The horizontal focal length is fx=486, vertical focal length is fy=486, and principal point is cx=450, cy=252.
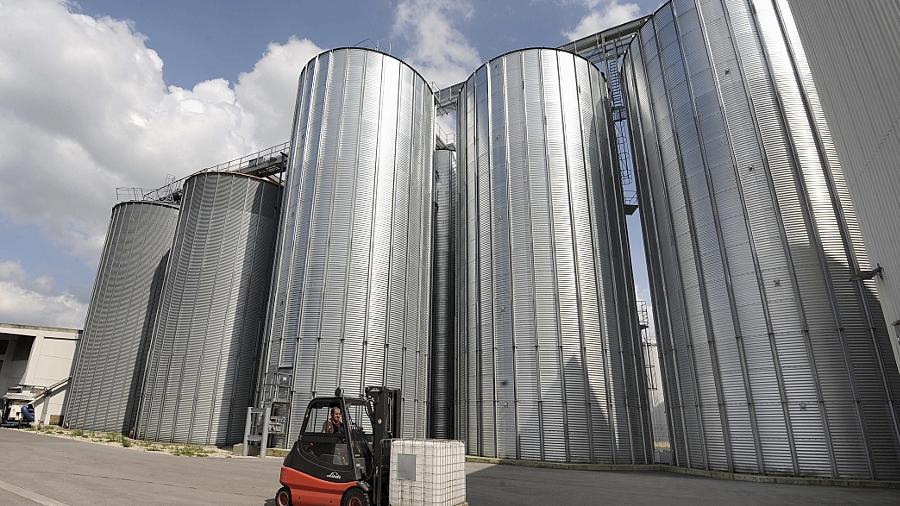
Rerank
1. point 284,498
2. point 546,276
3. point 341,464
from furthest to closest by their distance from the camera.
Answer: point 546,276, point 284,498, point 341,464

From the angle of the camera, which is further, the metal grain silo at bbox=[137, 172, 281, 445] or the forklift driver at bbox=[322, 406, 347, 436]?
the metal grain silo at bbox=[137, 172, 281, 445]

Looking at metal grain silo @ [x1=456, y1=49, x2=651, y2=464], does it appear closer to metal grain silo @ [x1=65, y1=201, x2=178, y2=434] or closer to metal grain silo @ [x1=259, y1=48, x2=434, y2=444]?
metal grain silo @ [x1=259, y1=48, x2=434, y2=444]

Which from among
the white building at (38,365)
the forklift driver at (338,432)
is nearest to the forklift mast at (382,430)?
the forklift driver at (338,432)

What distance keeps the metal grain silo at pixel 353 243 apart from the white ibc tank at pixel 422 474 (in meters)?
15.8

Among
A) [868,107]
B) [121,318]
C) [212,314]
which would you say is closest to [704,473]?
[868,107]

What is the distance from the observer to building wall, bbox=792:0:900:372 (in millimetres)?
12117

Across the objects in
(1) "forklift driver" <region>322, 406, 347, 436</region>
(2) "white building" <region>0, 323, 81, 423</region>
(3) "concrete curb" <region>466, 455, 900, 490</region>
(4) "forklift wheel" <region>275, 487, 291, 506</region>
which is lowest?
(3) "concrete curb" <region>466, 455, 900, 490</region>

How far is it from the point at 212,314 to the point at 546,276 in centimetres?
2078

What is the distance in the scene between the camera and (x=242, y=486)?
44.4 ft

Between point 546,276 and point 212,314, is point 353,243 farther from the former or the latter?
point 546,276

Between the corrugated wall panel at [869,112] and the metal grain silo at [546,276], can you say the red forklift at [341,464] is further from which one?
the metal grain silo at [546,276]

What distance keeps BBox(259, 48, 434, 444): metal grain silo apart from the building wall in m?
20.8

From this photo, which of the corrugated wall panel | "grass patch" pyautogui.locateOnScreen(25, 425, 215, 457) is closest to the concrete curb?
the corrugated wall panel

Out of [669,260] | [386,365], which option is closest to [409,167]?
[386,365]
